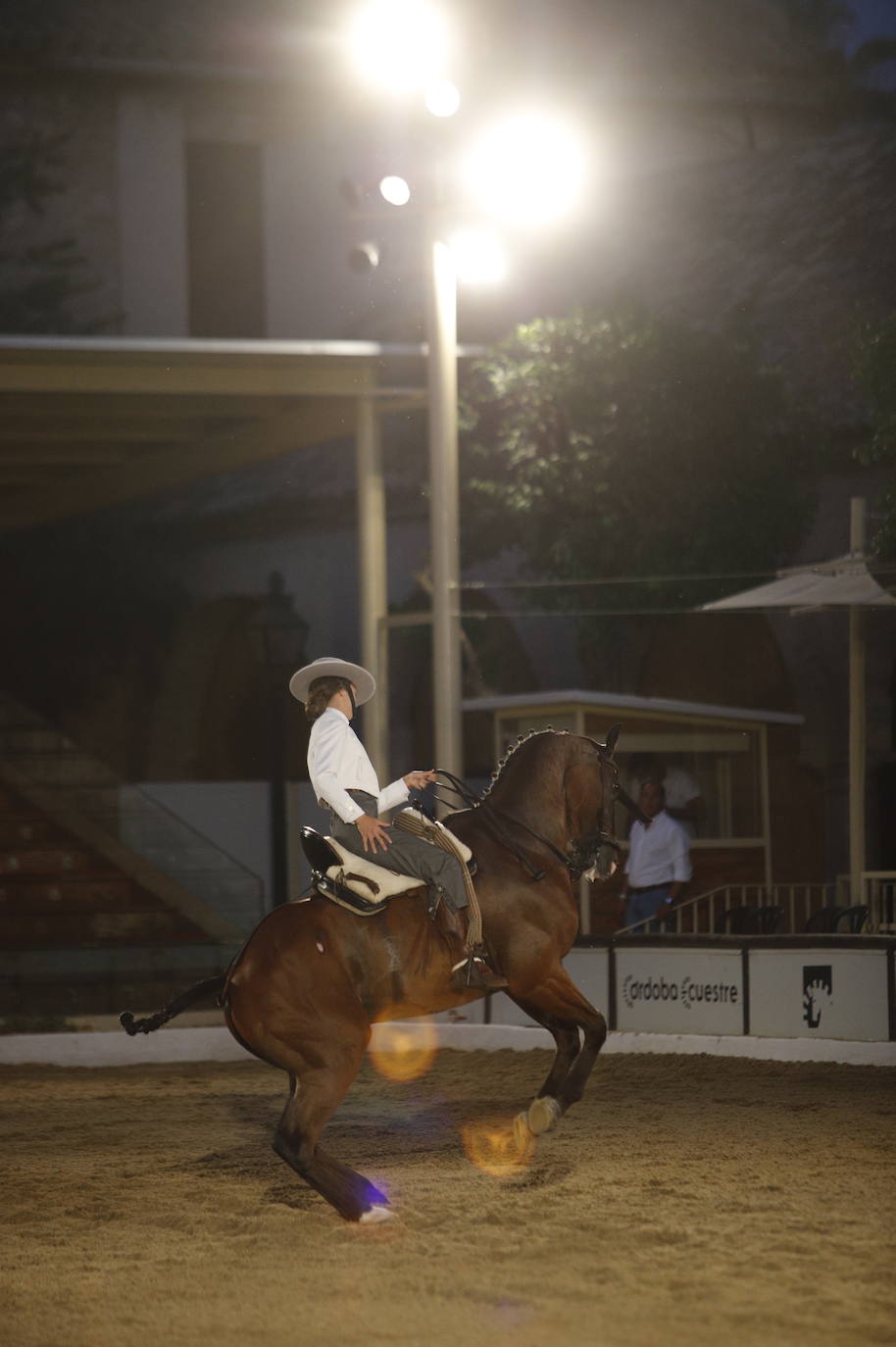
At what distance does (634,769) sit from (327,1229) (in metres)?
7.44

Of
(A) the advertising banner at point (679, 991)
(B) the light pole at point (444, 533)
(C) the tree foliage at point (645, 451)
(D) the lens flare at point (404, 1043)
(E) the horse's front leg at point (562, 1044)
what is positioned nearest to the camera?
(E) the horse's front leg at point (562, 1044)

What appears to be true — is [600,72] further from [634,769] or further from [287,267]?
[634,769]

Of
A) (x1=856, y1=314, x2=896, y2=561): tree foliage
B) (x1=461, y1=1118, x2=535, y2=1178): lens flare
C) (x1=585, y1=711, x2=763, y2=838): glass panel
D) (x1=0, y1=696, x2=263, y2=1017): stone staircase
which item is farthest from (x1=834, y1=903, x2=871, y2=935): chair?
(x1=0, y1=696, x2=263, y2=1017): stone staircase

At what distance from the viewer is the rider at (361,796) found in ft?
26.6

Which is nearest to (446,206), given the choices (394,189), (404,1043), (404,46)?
(394,189)

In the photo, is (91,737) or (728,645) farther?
(91,737)

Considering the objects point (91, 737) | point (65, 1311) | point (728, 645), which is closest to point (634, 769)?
point (728, 645)

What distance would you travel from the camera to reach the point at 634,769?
14562 mm

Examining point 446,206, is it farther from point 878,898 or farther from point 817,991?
point 817,991

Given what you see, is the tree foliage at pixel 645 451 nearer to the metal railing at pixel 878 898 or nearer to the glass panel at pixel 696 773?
the glass panel at pixel 696 773

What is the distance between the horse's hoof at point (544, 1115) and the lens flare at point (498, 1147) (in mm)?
141

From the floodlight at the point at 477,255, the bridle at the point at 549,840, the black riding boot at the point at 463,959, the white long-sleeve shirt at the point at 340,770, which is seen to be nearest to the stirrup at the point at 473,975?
the black riding boot at the point at 463,959

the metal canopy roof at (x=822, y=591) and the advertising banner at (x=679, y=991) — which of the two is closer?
the advertising banner at (x=679, y=991)

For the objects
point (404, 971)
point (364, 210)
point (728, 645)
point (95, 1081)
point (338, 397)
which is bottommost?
point (95, 1081)
